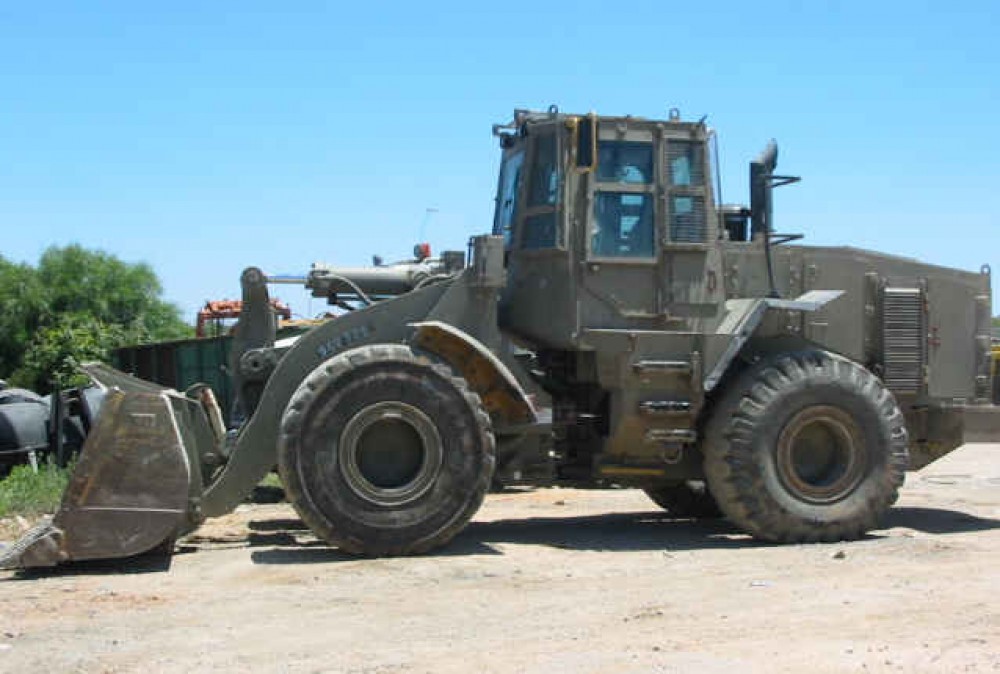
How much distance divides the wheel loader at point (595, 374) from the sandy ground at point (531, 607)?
1.67 ft

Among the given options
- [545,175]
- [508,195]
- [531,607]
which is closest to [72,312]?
[508,195]

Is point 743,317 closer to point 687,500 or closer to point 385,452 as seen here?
point 687,500

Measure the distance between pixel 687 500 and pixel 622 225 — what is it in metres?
3.02

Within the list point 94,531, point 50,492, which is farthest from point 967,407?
point 50,492

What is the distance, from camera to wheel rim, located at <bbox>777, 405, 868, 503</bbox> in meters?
9.20

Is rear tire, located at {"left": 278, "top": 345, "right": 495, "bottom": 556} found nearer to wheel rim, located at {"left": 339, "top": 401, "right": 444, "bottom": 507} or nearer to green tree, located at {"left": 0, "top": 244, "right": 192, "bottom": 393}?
wheel rim, located at {"left": 339, "top": 401, "right": 444, "bottom": 507}

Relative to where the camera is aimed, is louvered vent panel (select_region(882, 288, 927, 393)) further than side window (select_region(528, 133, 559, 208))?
Yes

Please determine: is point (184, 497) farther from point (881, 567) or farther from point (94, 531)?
point (881, 567)

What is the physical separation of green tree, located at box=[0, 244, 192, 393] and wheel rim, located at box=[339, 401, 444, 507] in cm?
1969

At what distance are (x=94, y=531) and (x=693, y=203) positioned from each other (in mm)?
5075

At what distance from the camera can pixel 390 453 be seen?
28.5 ft

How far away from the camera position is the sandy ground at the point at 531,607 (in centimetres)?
584

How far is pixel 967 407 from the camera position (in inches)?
392

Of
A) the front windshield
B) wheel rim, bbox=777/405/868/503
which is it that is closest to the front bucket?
the front windshield
